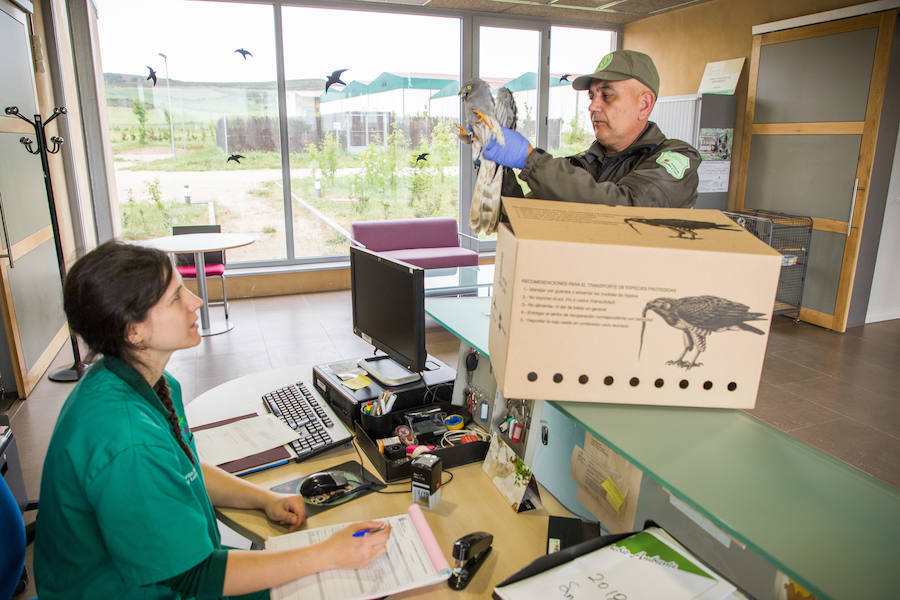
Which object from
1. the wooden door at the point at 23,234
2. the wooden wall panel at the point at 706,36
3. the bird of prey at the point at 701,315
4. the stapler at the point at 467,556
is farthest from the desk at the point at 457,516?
the wooden wall panel at the point at 706,36

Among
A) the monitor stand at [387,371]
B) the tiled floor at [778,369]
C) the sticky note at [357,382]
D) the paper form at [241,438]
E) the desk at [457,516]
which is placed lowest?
the tiled floor at [778,369]

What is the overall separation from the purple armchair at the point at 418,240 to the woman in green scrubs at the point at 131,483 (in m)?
4.46

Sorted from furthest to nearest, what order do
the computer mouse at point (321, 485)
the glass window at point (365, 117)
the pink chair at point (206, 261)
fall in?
the glass window at point (365, 117), the pink chair at point (206, 261), the computer mouse at point (321, 485)

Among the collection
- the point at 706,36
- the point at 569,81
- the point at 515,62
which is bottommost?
the point at 569,81

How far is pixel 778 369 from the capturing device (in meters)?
4.28

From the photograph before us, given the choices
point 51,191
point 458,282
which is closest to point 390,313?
point 458,282

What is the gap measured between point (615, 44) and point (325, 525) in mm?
7515

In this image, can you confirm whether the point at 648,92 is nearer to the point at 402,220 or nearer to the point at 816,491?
the point at 816,491

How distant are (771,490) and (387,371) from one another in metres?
1.34

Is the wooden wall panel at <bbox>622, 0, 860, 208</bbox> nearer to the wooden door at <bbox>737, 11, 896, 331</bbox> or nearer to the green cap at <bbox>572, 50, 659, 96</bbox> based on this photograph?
the wooden door at <bbox>737, 11, 896, 331</bbox>

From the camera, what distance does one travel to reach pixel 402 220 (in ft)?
20.7

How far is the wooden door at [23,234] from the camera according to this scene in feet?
11.6

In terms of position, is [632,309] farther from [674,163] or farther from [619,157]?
[619,157]

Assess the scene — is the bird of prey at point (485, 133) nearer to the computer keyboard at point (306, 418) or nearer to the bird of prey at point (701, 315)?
the bird of prey at point (701, 315)
